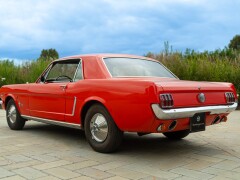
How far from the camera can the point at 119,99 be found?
488 cm

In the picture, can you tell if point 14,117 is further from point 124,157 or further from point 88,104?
point 124,157

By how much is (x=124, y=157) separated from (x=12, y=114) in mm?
3539

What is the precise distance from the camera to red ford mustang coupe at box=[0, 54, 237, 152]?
461 centimetres

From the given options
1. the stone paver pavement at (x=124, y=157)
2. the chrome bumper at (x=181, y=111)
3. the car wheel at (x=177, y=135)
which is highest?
the chrome bumper at (x=181, y=111)

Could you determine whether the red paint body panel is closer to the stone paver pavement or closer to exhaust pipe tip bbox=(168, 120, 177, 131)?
exhaust pipe tip bbox=(168, 120, 177, 131)

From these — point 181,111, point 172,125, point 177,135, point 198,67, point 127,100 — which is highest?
point 198,67

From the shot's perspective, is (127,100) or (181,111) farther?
(127,100)

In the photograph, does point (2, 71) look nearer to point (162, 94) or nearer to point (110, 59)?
point (110, 59)

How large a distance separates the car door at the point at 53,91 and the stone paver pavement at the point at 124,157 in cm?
51

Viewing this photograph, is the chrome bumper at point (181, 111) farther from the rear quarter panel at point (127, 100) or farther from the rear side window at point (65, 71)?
the rear side window at point (65, 71)

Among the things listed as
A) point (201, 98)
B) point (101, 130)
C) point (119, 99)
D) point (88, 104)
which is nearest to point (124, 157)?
point (101, 130)

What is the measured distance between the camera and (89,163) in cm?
479

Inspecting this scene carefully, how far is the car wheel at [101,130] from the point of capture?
5.10 metres

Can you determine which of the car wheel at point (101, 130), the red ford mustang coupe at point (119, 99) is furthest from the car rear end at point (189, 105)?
the car wheel at point (101, 130)
